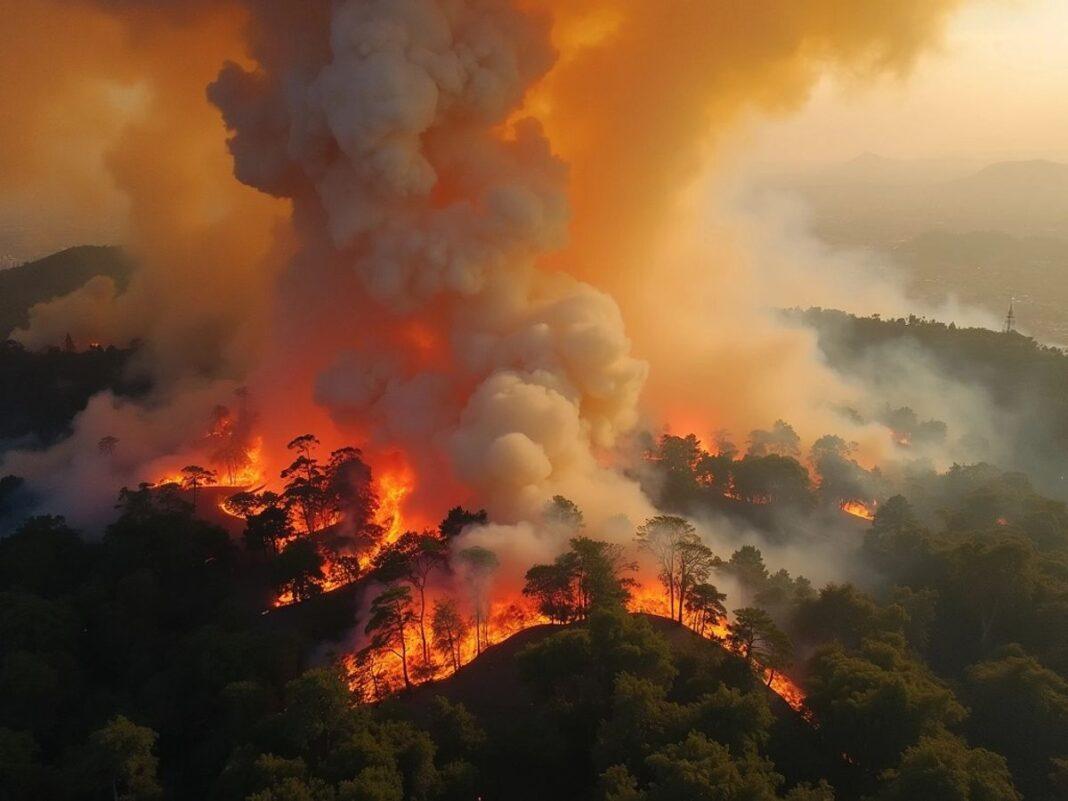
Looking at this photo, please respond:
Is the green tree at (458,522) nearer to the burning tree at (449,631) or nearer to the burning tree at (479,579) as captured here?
the burning tree at (479,579)

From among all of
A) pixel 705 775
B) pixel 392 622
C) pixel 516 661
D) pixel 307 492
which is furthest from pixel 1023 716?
pixel 307 492

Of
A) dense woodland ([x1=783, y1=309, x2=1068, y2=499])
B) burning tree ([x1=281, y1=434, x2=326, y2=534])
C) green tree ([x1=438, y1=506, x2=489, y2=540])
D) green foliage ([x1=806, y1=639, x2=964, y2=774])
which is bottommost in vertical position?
green foliage ([x1=806, y1=639, x2=964, y2=774])

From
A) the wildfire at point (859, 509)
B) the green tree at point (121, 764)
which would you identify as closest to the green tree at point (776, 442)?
the wildfire at point (859, 509)

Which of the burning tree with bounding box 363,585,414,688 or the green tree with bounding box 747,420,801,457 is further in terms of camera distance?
the green tree with bounding box 747,420,801,457

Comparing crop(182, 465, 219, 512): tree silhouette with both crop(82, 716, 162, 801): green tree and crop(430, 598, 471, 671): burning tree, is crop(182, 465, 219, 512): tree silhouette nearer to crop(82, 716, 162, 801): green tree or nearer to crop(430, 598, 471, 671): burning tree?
crop(430, 598, 471, 671): burning tree

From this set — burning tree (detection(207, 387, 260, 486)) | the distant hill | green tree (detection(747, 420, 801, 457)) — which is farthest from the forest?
the distant hill

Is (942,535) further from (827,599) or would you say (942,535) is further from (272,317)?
(272,317)

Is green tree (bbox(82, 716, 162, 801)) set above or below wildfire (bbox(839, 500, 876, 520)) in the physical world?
below
